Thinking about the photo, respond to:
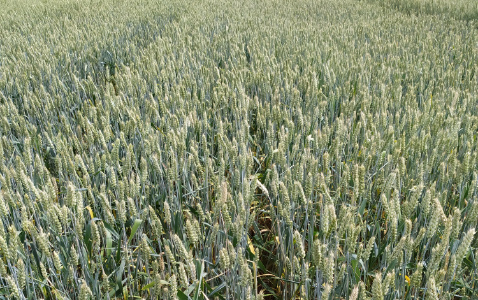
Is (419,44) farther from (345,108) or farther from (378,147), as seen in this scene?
(378,147)

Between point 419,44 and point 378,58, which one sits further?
point 419,44

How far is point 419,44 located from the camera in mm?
3980

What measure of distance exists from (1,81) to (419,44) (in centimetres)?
380

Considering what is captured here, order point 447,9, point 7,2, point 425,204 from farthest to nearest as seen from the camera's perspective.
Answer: point 7,2 < point 447,9 < point 425,204

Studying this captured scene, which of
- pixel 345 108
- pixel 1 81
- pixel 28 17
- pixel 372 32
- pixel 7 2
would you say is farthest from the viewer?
pixel 7 2

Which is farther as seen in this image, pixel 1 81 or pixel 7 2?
pixel 7 2

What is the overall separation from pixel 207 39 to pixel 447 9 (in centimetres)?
496

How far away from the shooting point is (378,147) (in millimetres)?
1554

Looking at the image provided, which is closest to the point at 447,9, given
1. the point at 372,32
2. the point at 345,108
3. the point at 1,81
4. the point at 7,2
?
the point at 372,32

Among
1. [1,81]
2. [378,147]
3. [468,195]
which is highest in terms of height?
[1,81]

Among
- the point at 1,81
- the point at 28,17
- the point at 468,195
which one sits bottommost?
the point at 468,195

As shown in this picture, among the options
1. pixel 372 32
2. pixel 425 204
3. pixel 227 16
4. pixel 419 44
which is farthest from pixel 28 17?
pixel 425 204

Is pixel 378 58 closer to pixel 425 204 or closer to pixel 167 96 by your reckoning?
pixel 167 96

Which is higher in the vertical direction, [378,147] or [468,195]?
[378,147]
